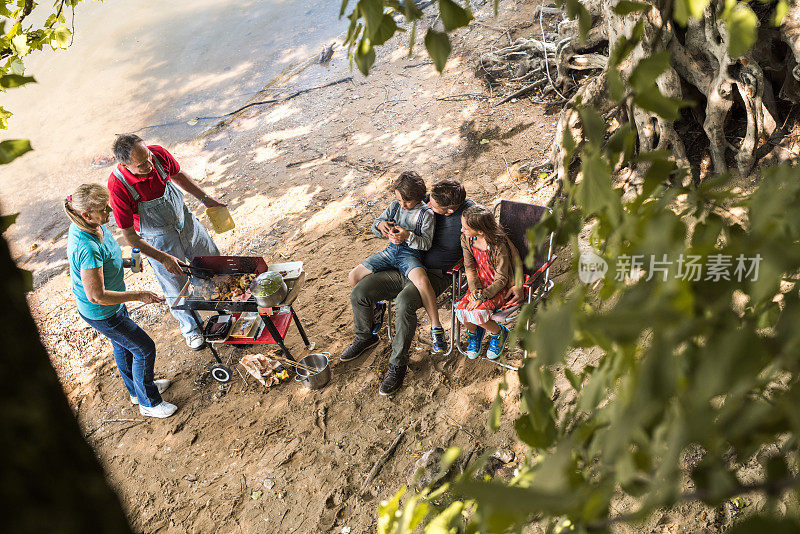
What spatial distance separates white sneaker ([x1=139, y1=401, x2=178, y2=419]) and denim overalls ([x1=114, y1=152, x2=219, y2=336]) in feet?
2.43

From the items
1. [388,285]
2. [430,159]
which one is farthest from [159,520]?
[430,159]

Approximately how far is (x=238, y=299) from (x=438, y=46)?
11.5 feet

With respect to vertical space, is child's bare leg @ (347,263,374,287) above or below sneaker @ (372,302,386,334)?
above

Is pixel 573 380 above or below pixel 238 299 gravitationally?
above

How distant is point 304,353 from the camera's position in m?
4.84

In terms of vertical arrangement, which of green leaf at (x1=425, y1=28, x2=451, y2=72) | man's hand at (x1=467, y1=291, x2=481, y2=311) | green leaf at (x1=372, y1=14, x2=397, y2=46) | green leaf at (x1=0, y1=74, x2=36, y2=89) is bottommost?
man's hand at (x1=467, y1=291, x2=481, y2=311)

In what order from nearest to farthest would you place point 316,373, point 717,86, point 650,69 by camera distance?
point 650,69 → point 316,373 → point 717,86

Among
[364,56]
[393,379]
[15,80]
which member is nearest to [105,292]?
[393,379]

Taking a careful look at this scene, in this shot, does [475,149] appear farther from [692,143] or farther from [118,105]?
[118,105]

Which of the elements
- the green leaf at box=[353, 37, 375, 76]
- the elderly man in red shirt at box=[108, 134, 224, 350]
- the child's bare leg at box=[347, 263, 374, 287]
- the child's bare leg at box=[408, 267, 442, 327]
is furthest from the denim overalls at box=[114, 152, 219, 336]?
the green leaf at box=[353, 37, 375, 76]

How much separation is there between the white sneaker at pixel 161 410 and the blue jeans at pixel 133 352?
0.11 feet

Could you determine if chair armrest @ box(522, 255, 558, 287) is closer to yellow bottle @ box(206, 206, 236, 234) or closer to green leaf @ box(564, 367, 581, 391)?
green leaf @ box(564, 367, 581, 391)

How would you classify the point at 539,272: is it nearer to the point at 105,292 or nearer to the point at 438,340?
the point at 438,340

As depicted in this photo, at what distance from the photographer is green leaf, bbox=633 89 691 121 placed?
84 cm
